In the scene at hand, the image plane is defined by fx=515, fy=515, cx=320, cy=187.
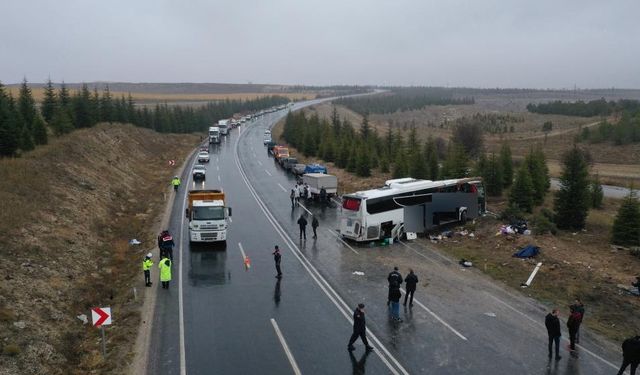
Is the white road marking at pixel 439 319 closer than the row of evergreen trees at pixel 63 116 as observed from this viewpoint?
Yes

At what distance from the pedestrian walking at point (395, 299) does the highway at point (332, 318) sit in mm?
Result: 356

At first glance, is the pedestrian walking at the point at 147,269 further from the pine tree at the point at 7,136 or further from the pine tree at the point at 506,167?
the pine tree at the point at 506,167

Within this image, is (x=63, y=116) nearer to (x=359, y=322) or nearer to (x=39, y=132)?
(x=39, y=132)

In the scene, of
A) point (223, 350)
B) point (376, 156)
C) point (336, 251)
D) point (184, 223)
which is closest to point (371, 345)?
point (223, 350)

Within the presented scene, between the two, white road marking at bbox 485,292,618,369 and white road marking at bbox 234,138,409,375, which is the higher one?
white road marking at bbox 234,138,409,375

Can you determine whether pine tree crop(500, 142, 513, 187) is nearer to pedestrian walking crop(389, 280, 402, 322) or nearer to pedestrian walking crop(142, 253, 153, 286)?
pedestrian walking crop(389, 280, 402, 322)

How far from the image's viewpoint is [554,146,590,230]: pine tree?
3219 centimetres

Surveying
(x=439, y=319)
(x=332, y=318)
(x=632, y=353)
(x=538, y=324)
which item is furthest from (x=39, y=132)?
(x=632, y=353)

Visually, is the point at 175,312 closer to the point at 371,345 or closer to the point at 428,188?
the point at 371,345

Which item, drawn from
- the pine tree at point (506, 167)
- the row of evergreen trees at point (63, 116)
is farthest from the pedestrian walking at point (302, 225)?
the pine tree at point (506, 167)

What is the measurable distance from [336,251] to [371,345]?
11.2 meters

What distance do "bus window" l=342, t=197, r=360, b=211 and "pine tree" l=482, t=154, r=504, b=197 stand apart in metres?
18.7

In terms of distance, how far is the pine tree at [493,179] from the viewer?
43000 mm

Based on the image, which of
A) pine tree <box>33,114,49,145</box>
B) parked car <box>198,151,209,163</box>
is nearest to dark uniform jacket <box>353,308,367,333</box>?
pine tree <box>33,114,49,145</box>
